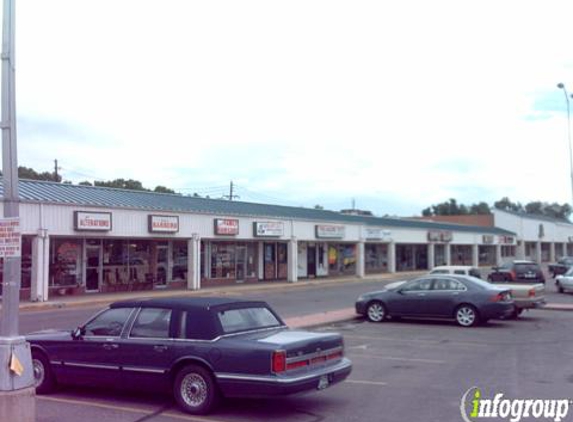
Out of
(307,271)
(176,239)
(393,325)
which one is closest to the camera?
(393,325)

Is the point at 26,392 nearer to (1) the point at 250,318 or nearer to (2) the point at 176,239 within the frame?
(1) the point at 250,318

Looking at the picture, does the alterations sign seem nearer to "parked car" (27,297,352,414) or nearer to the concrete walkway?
"parked car" (27,297,352,414)

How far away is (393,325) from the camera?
20062mm

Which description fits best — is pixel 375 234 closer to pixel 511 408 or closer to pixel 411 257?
pixel 411 257

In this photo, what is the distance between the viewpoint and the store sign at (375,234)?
53625 millimetres

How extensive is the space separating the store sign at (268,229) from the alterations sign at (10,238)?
3369cm

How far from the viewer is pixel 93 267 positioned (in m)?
33.8

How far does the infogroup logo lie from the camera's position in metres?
8.75

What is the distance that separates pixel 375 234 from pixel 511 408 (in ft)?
150

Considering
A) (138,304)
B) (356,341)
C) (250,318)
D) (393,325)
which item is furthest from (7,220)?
(393,325)

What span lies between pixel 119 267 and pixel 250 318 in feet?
88.4

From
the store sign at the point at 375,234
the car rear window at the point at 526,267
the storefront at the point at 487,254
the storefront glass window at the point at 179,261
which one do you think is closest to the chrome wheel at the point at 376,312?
the car rear window at the point at 526,267

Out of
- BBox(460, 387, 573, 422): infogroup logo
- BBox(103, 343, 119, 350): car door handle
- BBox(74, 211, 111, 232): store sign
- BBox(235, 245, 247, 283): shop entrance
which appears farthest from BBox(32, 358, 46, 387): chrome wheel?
BBox(235, 245, 247, 283): shop entrance

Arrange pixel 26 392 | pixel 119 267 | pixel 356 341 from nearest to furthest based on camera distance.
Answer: pixel 26 392 → pixel 356 341 → pixel 119 267
